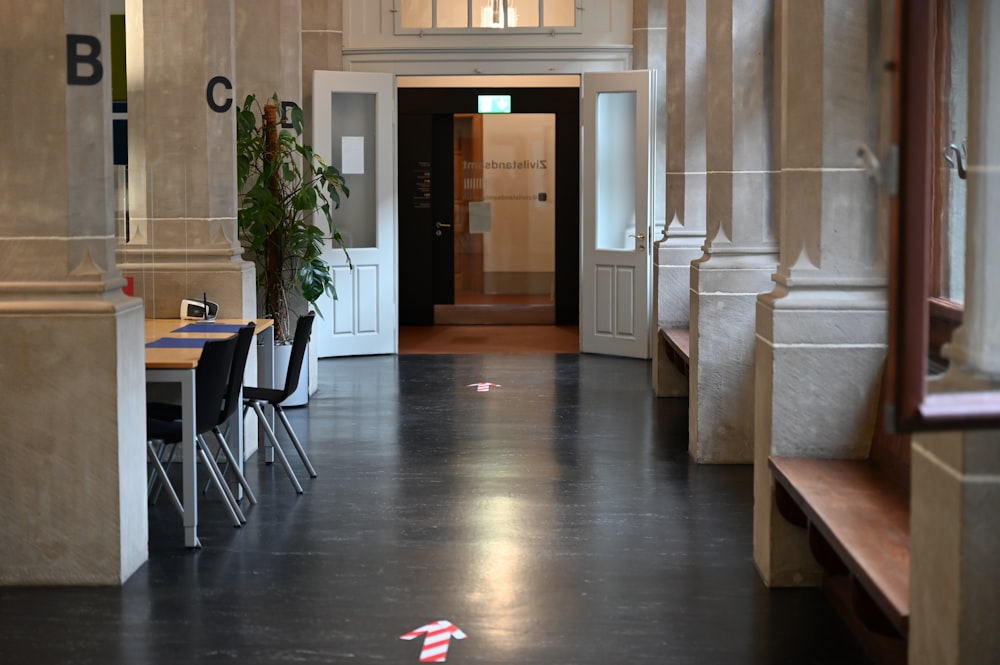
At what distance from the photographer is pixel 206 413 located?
19.5 ft

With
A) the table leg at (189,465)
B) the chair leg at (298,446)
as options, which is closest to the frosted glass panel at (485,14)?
the chair leg at (298,446)

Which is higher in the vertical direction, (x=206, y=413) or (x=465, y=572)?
(x=206, y=413)

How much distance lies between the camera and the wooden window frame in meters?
2.55

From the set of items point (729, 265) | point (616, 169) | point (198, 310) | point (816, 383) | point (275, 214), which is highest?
point (616, 169)

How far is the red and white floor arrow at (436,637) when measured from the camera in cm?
432

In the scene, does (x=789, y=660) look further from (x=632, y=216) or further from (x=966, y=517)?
(x=632, y=216)

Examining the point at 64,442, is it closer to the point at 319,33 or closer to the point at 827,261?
the point at 827,261

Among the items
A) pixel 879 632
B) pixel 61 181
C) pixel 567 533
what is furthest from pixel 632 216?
pixel 879 632

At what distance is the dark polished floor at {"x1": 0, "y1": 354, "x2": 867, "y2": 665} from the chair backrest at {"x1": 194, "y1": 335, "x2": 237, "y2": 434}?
1.73 feet

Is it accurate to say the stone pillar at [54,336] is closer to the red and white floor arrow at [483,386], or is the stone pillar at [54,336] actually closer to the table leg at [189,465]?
the table leg at [189,465]

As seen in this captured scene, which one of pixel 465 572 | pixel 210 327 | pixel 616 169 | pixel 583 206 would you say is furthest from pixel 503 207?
pixel 465 572

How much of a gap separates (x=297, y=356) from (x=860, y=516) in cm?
349

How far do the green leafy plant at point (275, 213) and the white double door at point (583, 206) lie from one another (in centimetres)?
237

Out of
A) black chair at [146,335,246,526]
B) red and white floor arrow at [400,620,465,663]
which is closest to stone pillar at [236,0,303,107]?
black chair at [146,335,246,526]
